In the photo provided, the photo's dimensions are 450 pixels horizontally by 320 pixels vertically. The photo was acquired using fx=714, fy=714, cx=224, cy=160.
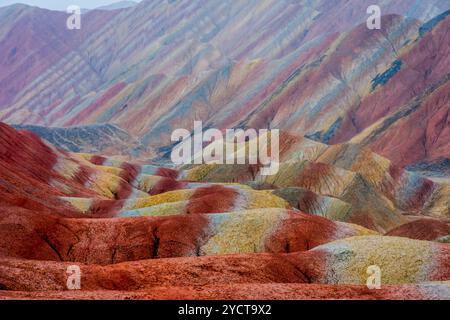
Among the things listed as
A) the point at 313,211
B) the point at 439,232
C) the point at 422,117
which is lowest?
the point at 439,232

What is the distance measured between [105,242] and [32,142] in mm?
65787

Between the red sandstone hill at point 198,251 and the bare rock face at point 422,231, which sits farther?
the bare rock face at point 422,231

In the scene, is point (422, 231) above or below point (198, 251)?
above

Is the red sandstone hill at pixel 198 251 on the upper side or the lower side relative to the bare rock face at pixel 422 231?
lower

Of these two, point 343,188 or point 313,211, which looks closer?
point 313,211

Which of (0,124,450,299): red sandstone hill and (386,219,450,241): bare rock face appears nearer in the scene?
(0,124,450,299): red sandstone hill

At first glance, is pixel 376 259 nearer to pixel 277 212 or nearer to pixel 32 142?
pixel 277 212

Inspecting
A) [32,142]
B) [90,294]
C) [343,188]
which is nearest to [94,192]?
[32,142]

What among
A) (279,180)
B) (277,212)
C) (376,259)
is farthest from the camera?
(279,180)

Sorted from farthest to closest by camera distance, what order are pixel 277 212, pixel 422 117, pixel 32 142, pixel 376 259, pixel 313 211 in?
1. pixel 422 117
2. pixel 32 142
3. pixel 313 211
4. pixel 277 212
5. pixel 376 259

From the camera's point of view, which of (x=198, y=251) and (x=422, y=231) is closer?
(x=198, y=251)

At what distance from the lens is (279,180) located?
139250mm

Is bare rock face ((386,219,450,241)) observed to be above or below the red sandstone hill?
above
